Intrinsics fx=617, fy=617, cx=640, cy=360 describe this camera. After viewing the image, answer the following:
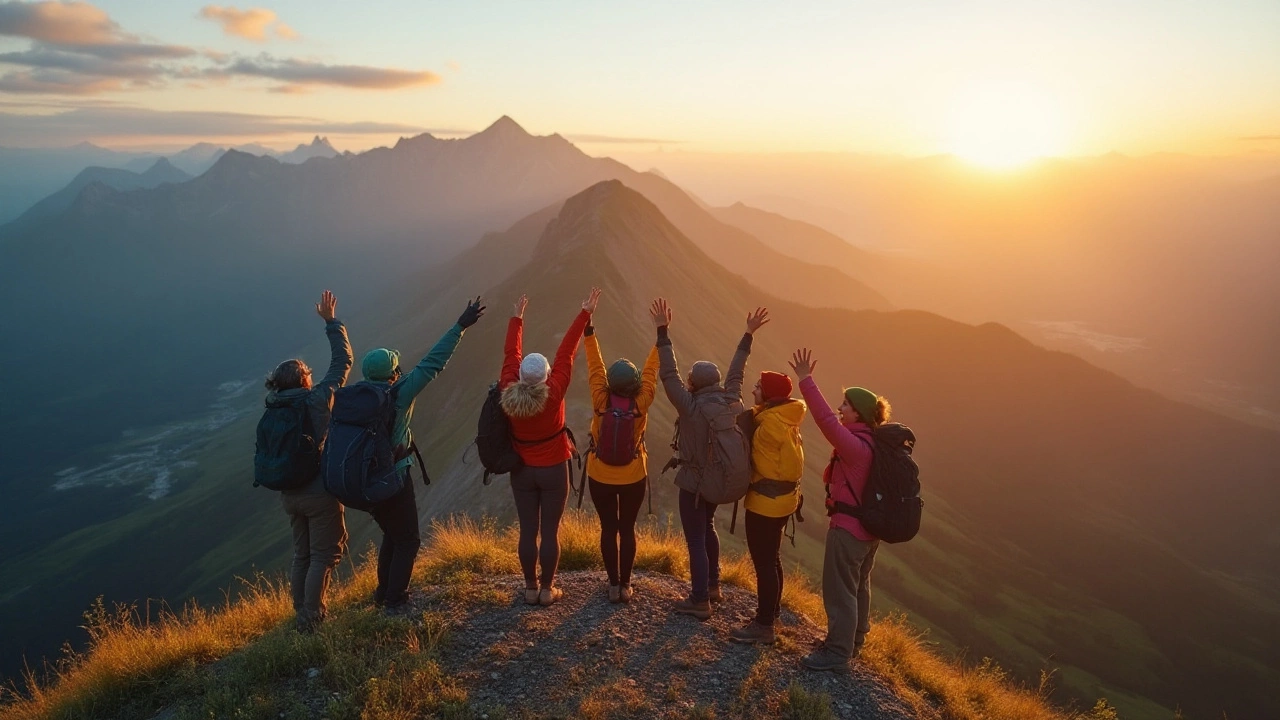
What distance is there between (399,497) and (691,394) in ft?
11.4

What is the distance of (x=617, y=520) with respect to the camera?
7.69 meters

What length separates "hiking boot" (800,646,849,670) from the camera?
7.03 m

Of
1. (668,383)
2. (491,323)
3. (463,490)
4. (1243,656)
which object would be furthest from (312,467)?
(1243,656)

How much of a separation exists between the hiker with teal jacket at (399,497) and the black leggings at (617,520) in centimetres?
211

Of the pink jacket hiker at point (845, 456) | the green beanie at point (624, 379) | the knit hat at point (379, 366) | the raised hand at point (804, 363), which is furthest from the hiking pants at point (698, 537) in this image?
the knit hat at point (379, 366)

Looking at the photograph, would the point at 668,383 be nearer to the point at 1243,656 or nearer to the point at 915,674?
the point at 915,674

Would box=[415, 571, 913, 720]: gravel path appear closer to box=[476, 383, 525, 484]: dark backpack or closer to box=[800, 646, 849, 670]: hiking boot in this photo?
box=[800, 646, 849, 670]: hiking boot

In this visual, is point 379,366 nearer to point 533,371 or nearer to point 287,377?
point 287,377

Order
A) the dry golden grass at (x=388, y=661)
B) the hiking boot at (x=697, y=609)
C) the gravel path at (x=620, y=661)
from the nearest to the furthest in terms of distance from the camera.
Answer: the dry golden grass at (x=388, y=661) < the gravel path at (x=620, y=661) < the hiking boot at (x=697, y=609)

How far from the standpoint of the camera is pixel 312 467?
6516mm

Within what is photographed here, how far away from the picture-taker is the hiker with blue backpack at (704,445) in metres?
7.08

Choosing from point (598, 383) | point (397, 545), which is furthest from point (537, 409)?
point (397, 545)

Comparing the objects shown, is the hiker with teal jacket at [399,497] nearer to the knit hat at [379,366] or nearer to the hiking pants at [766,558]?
the knit hat at [379,366]

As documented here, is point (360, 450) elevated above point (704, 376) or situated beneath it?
situated beneath
